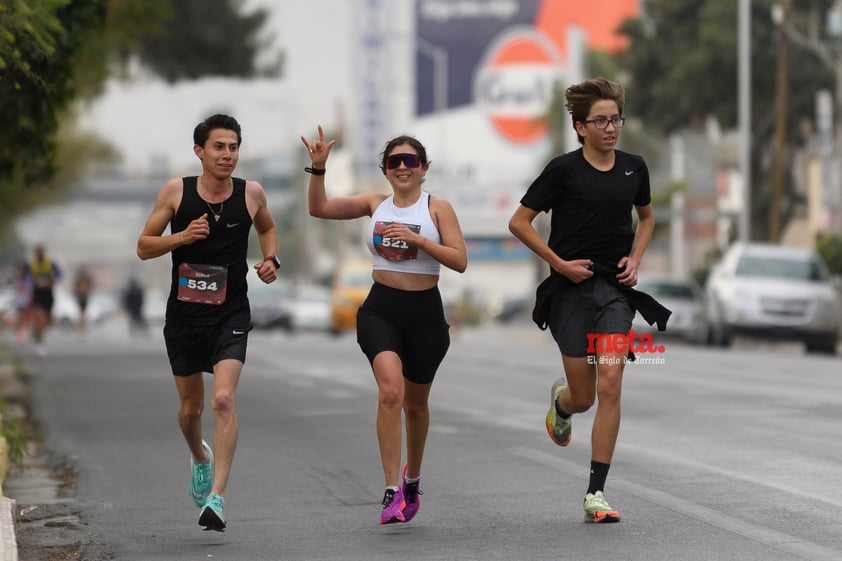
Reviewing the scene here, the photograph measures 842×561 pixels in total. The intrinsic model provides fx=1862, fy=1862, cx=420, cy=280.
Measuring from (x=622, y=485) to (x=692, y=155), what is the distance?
6667 centimetres

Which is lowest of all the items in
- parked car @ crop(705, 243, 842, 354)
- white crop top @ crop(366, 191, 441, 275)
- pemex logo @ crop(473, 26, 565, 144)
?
parked car @ crop(705, 243, 842, 354)

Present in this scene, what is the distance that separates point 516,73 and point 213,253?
327 feet

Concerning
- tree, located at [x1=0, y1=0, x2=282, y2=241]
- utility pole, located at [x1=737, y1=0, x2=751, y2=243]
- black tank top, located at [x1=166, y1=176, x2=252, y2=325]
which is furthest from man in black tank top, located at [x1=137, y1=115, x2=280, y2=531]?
utility pole, located at [x1=737, y1=0, x2=751, y2=243]

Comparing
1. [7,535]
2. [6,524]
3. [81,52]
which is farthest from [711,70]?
[7,535]

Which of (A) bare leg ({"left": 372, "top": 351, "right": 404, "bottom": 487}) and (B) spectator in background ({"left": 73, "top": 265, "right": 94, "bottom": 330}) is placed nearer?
(A) bare leg ({"left": 372, "top": 351, "right": 404, "bottom": 487})

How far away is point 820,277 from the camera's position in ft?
105

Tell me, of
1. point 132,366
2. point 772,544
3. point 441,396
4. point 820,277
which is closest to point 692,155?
point 820,277

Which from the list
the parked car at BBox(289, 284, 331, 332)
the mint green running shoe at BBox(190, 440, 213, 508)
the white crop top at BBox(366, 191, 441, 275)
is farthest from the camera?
the parked car at BBox(289, 284, 331, 332)

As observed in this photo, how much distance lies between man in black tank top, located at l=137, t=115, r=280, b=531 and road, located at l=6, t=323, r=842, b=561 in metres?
0.81

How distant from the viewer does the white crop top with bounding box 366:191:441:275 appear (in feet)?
28.7

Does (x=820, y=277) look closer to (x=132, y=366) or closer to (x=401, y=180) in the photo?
(x=132, y=366)

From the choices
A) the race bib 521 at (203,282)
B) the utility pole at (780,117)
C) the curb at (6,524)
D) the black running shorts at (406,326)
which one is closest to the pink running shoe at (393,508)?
the black running shorts at (406,326)

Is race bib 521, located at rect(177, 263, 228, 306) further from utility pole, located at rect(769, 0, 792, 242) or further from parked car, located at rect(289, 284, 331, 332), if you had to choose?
parked car, located at rect(289, 284, 331, 332)

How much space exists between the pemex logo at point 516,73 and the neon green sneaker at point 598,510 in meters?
98.5
